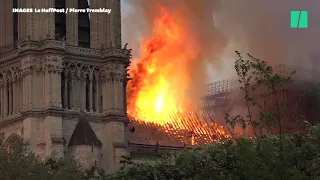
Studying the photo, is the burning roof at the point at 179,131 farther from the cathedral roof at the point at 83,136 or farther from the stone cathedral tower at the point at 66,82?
the cathedral roof at the point at 83,136

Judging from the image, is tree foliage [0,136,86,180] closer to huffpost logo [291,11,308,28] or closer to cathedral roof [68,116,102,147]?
cathedral roof [68,116,102,147]

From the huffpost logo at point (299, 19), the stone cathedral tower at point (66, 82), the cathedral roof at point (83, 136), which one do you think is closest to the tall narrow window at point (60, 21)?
the stone cathedral tower at point (66, 82)

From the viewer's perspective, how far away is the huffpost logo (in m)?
152

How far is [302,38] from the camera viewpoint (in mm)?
154875

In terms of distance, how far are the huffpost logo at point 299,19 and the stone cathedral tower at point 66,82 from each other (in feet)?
70.6

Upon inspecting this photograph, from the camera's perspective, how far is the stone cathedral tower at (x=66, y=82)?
135 metres

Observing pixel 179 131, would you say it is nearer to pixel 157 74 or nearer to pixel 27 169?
pixel 157 74

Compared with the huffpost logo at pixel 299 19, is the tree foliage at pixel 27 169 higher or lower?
lower

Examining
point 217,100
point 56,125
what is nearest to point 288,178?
point 56,125

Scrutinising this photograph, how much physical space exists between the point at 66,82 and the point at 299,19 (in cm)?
3030

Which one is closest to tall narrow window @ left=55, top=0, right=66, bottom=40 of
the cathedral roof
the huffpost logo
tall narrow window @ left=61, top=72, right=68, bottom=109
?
tall narrow window @ left=61, top=72, right=68, bottom=109

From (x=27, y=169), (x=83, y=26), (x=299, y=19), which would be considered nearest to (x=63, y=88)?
(x=83, y=26)

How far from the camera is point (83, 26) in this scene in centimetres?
14338

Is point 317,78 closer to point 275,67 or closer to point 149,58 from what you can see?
point 275,67
